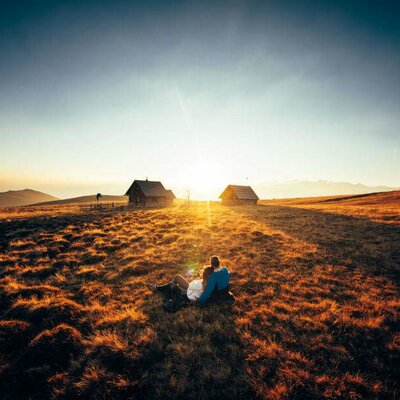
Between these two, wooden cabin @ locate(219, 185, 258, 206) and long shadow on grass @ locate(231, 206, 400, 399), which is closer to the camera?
long shadow on grass @ locate(231, 206, 400, 399)

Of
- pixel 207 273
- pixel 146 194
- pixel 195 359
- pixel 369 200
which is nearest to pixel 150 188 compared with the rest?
pixel 146 194

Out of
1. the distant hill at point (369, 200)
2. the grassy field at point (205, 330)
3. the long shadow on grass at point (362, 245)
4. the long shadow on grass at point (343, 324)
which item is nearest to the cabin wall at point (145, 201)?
the distant hill at point (369, 200)

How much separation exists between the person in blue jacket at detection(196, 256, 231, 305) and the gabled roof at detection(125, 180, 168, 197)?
1774 inches

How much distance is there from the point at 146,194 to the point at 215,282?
45213 mm

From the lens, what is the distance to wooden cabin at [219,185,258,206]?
55188 millimetres

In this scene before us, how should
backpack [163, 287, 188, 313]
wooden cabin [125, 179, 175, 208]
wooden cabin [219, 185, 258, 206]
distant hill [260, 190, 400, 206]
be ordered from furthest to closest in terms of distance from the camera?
wooden cabin [219, 185, 258, 206]
wooden cabin [125, 179, 175, 208]
distant hill [260, 190, 400, 206]
backpack [163, 287, 188, 313]

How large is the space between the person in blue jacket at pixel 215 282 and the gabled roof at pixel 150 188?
45049 millimetres

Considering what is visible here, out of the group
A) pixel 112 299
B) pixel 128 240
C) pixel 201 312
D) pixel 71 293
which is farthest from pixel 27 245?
pixel 201 312

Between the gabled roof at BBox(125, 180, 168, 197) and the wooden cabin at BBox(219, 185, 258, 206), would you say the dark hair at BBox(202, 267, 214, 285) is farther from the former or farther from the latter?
the wooden cabin at BBox(219, 185, 258, 206)

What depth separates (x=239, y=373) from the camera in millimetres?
4289

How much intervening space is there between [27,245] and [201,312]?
13.7 meters

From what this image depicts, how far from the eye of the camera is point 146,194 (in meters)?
49.4

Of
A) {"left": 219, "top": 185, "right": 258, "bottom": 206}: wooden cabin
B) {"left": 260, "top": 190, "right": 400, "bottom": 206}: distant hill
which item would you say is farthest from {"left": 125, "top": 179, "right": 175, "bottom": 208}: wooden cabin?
{"left": 260, "top": 190, "right": 400, "bottom": 206}: distant hill

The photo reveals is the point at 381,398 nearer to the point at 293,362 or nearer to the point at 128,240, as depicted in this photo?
the point at 293,362
